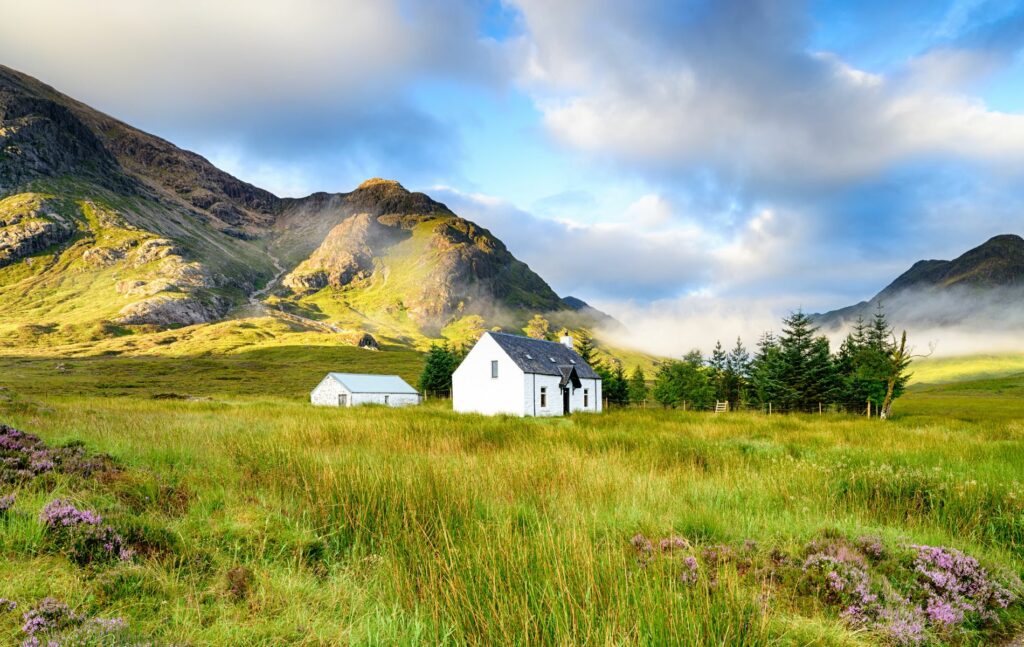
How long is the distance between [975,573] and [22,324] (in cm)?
21504

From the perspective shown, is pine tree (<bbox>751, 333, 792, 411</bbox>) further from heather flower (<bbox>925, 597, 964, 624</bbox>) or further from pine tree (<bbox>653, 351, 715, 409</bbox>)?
heather flower (<bbox>925, 597, 964, 624</bbox>)

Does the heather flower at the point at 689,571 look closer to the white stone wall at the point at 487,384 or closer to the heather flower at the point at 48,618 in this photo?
the heather flower at the point at 48,618

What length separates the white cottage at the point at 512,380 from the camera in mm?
36969

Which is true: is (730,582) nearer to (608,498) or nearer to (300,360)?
(608,498)

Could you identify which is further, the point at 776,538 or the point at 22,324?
the point at 22,324

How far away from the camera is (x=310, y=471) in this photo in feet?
22.1

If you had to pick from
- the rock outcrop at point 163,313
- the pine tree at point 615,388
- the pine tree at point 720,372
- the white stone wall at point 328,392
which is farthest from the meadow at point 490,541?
the rock outcrop at point 163,313

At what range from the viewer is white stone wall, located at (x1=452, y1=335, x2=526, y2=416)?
36875 mm

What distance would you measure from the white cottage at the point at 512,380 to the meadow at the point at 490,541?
27.5 m

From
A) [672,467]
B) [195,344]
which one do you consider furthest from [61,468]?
A: [195,344]

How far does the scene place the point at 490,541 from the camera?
4.07 metres

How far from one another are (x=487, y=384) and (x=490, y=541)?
34587 mm

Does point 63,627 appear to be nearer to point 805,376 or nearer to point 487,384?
point 487,384

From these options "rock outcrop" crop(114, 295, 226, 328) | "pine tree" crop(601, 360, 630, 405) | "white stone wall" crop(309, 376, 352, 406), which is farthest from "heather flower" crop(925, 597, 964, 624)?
"rock outcrop" crop(114, 295, 226, 328)
